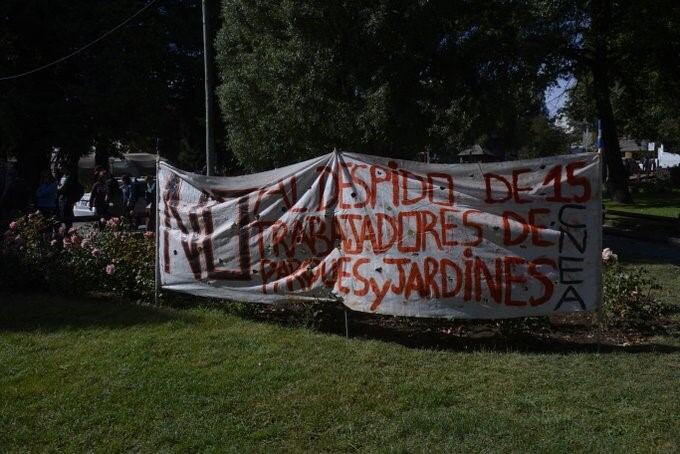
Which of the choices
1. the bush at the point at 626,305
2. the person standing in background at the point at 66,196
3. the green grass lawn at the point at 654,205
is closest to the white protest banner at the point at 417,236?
the bush at the point at 626,305

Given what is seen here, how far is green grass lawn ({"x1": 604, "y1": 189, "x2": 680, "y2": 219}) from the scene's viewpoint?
75.4ft

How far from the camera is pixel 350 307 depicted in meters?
6.30

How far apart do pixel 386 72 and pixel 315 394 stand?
7.74 meters

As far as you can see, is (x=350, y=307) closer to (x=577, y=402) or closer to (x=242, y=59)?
(x=577, y=402)

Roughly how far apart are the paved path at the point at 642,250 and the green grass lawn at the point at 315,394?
6.90 meters

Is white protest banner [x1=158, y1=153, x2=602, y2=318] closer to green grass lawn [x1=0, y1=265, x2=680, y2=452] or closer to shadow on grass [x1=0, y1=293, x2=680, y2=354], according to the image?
shadow on grass [x1=0, y1=293, x2=680, y2=354]

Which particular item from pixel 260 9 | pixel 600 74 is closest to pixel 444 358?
pixel 260 9

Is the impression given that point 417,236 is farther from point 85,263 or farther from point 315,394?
point 85,263

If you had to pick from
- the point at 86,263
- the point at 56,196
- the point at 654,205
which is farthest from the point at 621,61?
the point at 86,263

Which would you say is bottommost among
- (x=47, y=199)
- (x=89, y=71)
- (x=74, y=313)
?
(x=74, y=313)

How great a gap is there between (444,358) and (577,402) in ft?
4.01

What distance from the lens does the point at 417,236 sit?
610 centimetres

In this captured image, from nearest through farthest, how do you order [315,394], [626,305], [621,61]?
[315,394], [626,305], [621,61]

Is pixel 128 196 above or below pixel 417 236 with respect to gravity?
above
